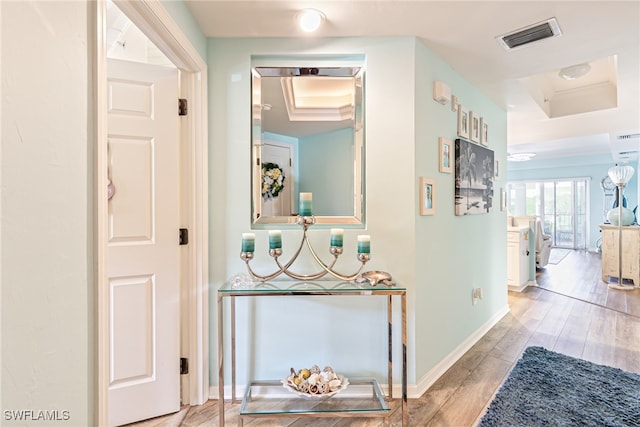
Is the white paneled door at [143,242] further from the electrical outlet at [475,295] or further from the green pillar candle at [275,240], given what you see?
the electrical outlet at [475,295]

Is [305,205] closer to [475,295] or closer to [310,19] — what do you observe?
[310,19]

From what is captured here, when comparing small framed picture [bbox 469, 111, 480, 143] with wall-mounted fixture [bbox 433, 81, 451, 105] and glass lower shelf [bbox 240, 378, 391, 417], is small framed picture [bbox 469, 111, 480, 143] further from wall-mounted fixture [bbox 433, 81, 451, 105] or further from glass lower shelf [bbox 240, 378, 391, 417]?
glass lower shelf [bbox 240, 378, 391, 417]

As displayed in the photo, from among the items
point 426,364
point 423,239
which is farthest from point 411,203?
point 426,364

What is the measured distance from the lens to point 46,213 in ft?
2.59

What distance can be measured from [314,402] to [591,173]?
9.48m

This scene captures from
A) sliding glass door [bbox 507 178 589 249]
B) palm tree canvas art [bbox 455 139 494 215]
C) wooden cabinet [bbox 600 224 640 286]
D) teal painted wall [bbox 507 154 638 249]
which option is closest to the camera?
palm tree canvas art [bbox 455 139 494 215]

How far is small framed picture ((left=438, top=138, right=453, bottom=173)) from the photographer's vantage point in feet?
7.06

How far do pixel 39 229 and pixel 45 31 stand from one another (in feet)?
1.66

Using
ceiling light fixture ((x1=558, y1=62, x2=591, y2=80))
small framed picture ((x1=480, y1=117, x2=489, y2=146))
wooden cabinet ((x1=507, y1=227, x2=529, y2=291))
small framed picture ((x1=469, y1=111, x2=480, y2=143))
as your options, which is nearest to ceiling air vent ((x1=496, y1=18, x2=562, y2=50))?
small framed picture ((x1=469, y1=111, x2=480, y2=143))

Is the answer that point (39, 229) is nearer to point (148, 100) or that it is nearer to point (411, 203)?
point (148, 100)

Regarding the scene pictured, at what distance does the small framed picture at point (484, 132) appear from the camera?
9.02ft

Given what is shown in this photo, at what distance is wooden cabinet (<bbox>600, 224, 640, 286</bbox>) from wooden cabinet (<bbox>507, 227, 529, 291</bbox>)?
1.53 m

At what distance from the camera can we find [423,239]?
2.00 m

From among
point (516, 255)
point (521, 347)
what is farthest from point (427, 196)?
point (516, 255)
